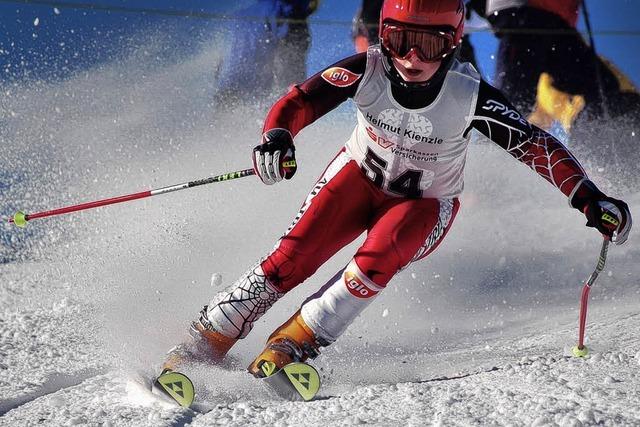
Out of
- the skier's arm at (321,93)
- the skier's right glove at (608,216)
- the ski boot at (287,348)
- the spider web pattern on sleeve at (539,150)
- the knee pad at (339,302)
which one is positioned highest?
the skier's arm at (321,93)

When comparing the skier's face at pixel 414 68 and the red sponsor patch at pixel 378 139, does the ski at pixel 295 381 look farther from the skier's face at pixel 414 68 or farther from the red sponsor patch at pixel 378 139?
the skier's face at pixel 414 68

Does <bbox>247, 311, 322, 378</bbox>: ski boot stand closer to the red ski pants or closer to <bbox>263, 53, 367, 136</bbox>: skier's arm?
the red ski pants

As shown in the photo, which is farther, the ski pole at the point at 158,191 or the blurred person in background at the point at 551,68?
the blurred person in background at the point at 551,68

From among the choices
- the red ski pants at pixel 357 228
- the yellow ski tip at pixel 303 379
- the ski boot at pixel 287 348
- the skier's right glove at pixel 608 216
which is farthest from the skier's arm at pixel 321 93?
the skier's right glove at pixel 608 216

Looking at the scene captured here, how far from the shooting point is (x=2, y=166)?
6262 mm

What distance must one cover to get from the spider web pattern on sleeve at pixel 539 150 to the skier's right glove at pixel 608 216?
14cm

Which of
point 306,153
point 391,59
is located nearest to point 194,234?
point 306,153

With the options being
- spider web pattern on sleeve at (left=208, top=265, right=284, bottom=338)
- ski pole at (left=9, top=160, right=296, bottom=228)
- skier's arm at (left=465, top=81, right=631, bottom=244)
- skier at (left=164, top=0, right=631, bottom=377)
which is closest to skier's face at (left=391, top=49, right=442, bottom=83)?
skier at (left=164, top=0, right=631, bottom=377)

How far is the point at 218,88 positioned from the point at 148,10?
1.01 meters

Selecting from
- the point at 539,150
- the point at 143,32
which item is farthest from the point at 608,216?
the point at 143,32

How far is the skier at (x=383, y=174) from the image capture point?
9.34 feet

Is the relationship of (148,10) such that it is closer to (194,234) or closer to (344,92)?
(194,234)

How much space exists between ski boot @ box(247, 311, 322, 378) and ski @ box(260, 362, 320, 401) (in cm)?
3

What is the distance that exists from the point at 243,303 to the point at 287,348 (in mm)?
261
